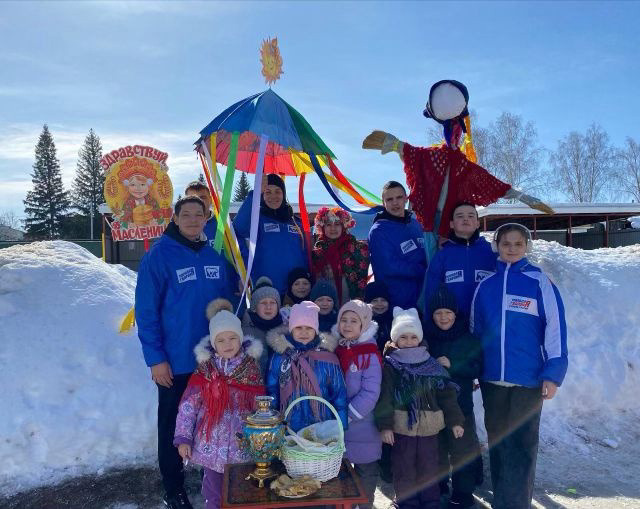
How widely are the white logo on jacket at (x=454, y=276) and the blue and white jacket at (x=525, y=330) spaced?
0.34 m

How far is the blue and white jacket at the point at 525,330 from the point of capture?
3215 millimetres

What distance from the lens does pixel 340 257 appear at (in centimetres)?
414

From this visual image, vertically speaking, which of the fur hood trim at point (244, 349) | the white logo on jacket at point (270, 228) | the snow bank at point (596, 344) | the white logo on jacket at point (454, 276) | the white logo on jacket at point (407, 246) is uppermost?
the white logo on jacket at point (270, 228)

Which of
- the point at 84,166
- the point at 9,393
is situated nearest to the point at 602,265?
the point at 9,393

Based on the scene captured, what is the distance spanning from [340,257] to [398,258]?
1.53ft

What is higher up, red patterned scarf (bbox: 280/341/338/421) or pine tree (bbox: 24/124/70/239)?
pine tree (bbox: 24/124/70/239)

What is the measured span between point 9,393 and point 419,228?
3.86 metres

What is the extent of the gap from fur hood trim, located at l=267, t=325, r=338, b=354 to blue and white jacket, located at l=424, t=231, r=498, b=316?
844mm

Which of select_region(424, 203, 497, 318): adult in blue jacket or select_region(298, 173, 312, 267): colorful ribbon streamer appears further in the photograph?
select_region(298, 173, 312, 267): colorful ribbon streamer

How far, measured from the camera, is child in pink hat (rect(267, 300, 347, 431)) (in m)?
3.09

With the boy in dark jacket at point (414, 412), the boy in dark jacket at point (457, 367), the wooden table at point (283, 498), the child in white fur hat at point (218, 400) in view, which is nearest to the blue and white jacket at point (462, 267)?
the boy in dark jacket at point (457, 367)

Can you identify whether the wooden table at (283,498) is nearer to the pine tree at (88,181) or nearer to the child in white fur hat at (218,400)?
the child in white fur hat at (218,400)

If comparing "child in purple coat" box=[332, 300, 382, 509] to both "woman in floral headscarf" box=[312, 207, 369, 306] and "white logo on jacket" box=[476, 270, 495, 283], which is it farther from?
"white logo on jacket" box=[476, 270, 495, 283]

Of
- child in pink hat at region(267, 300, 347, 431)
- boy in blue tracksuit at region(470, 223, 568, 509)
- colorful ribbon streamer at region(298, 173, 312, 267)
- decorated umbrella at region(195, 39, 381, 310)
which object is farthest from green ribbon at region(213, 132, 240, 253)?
boy in blue tracksuit at region(470, 223, 568, 509)
